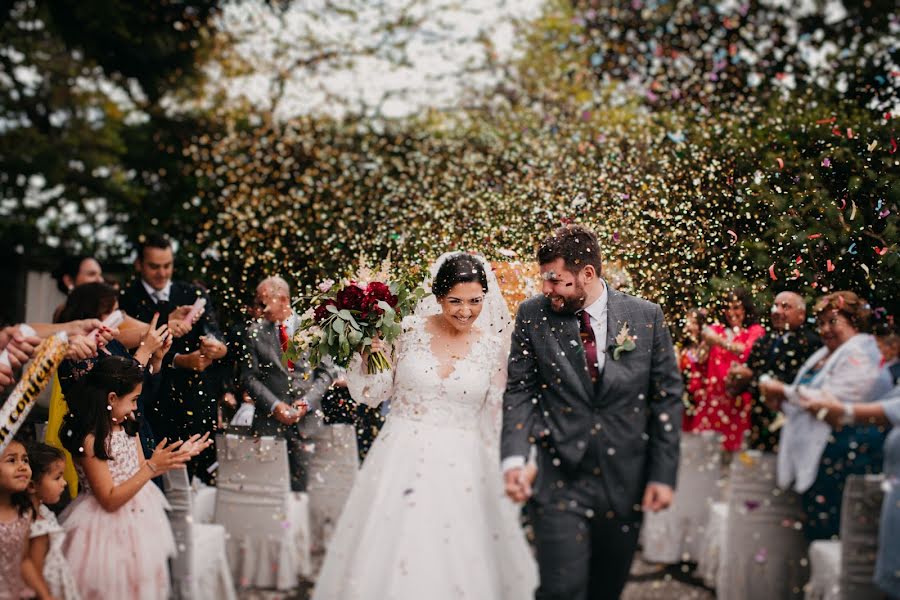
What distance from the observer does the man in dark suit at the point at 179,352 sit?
14.5 feet

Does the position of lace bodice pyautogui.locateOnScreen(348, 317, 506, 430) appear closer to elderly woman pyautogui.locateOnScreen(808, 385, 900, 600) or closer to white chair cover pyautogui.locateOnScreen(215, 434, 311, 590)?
white chair cover pyautogui.locateOnScreen(215, 434, 311, 590)

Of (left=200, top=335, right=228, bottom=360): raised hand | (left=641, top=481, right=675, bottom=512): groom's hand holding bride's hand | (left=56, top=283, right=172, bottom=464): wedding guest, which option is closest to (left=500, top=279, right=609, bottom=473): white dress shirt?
(left=641, top=481, right=675, bottom=512): groom's hand holding bride's hand

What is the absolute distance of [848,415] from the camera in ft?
11.2

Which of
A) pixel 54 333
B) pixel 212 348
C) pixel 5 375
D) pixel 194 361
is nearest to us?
pixel 5 375

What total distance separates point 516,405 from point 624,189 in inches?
80.6

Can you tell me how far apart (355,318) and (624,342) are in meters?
1.37

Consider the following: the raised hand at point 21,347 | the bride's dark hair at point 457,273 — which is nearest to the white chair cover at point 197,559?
the raised hand at point 21,347

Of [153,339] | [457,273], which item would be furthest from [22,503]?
[457,273]

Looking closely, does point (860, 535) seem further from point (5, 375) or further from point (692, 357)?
point (5, 375)

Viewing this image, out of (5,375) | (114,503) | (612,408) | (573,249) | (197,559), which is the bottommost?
(197,559)

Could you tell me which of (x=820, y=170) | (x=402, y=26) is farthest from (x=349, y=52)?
(x=820, y=170)

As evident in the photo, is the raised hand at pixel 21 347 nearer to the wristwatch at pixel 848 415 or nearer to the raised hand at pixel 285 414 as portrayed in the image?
the raised hand at pixel 285 414

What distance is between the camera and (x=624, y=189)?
5133mm

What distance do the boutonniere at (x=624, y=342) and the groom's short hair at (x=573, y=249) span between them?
0.32m
